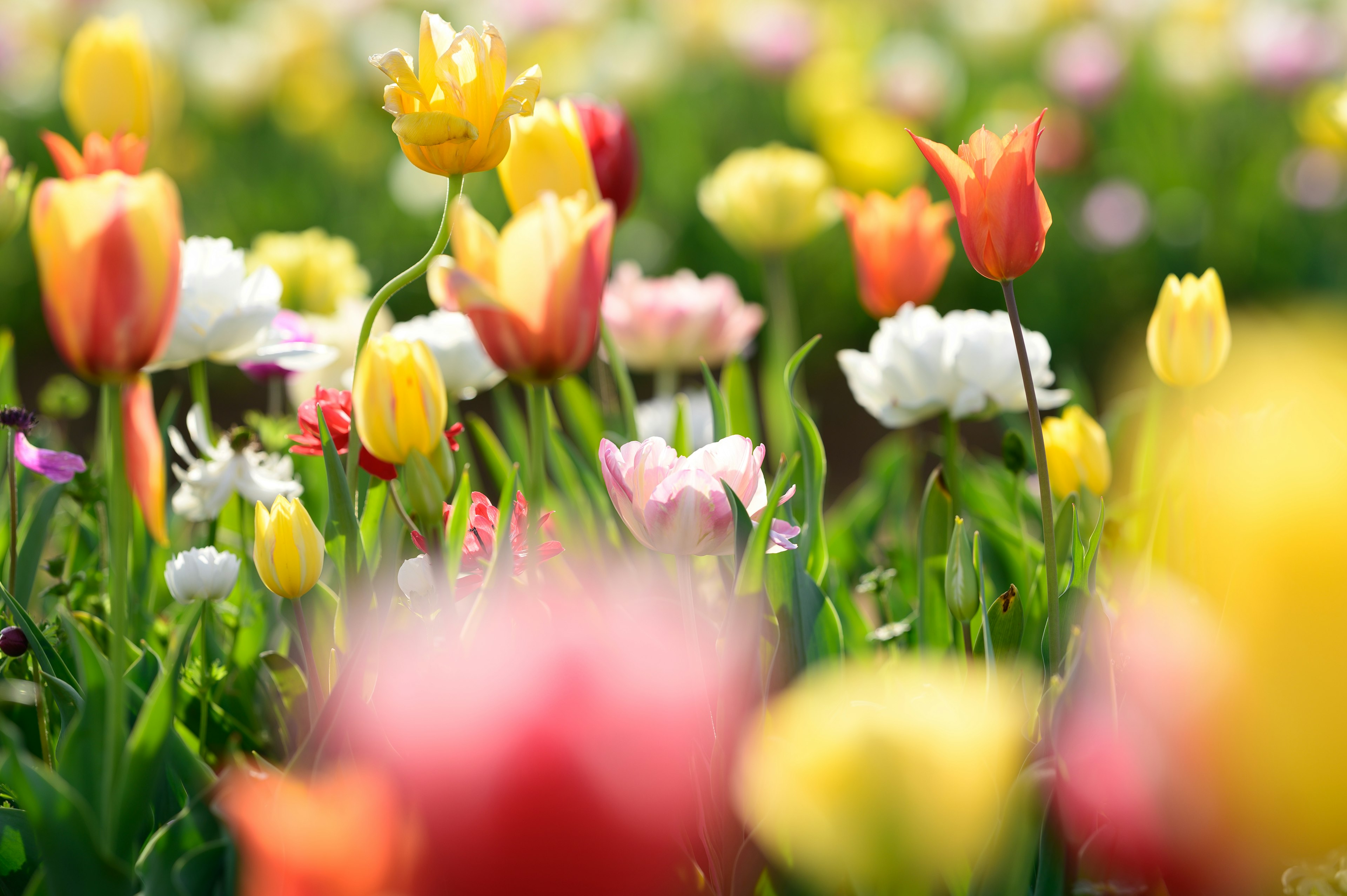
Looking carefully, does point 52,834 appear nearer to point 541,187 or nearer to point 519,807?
point 519,807

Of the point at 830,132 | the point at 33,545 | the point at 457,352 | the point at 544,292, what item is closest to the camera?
the point at 544,292

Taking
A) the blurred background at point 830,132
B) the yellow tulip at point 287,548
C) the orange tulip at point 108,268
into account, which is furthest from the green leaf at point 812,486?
the blurred background at point 830,132

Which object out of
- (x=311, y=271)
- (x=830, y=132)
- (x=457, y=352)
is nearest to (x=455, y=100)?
(x=457, y=352)

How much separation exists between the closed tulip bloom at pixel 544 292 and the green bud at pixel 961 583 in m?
0.30

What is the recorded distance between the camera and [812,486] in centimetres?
94

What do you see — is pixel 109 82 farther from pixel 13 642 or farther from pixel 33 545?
pixel 13 642

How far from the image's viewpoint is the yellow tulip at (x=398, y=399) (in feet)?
2.35

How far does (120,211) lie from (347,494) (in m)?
0.32

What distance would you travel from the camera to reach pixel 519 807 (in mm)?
323

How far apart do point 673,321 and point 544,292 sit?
2.55 ft

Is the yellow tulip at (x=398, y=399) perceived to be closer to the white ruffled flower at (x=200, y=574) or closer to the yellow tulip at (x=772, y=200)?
the white ruffled flower at (x=200, y=574)

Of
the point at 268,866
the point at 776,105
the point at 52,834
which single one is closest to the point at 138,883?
the point at 52,834

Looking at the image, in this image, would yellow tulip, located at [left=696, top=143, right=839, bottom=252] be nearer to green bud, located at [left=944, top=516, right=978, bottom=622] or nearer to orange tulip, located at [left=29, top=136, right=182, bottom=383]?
green bud, located at [left=944, top=516, right=978, bottom=622]

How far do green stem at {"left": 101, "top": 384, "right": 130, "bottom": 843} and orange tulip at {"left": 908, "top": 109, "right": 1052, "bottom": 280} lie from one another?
476 millimetres
